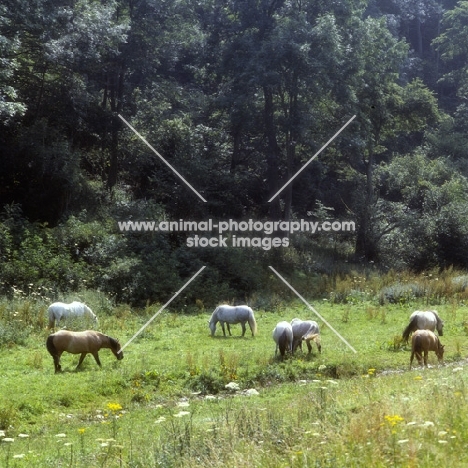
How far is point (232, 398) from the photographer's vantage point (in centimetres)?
1388

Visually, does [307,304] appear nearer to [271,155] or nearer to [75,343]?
[271,155]

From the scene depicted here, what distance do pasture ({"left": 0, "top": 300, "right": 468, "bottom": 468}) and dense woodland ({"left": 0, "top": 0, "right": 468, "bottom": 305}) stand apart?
14.2 feet

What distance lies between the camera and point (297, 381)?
15695 millimetres

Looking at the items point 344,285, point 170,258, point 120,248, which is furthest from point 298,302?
point 120,248

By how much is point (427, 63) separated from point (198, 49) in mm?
28738

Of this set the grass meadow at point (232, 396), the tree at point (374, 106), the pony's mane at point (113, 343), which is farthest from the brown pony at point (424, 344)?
the tree at point (374, 106)

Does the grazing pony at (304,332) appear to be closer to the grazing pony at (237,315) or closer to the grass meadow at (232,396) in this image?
the grass meadow at (232,396)

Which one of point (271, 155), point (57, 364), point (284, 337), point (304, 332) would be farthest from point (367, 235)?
point (57, 364)

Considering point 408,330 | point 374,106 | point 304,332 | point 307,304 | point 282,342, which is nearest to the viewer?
point 282,342

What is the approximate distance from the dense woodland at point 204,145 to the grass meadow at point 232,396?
352 cm

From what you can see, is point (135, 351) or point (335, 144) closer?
point (135, 351)

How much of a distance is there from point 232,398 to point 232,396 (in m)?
0.36

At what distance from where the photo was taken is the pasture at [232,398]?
7.87 metres

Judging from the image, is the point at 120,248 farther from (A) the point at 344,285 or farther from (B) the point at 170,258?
(A) the point at 344,285
